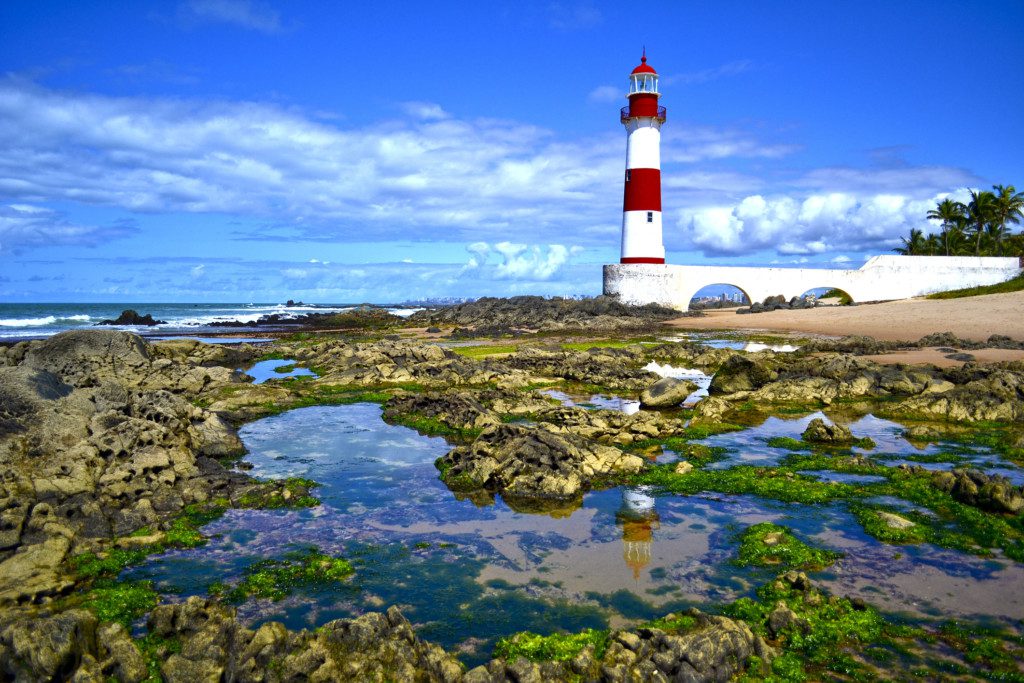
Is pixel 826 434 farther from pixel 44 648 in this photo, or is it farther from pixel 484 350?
pixel 484 350

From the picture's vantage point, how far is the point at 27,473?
36.0 ft

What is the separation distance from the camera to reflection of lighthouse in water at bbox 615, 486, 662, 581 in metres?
9.19

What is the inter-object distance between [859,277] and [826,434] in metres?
48.8

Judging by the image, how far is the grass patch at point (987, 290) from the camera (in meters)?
52.0

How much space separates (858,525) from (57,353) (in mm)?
25245

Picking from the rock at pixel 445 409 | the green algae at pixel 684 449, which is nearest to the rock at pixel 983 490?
the green algae at pixel 684 449

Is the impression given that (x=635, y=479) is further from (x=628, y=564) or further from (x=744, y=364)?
(x=744, y=364)

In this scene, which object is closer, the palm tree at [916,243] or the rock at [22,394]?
the rock at [22,394]

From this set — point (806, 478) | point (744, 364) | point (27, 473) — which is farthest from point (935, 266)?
point (27, 473)

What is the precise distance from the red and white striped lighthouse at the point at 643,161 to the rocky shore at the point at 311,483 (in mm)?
26922

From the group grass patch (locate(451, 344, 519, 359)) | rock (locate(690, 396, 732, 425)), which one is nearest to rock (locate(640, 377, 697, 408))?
rock (locate(690, 396, 732, 425))

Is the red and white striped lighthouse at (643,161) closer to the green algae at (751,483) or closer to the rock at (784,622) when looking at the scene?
the green algae at (751,483)

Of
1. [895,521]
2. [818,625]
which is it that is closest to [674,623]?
[818,625]

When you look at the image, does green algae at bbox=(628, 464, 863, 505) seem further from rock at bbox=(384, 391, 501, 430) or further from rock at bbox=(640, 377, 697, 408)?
rock at bbox=(640, 377, 697, 408)
